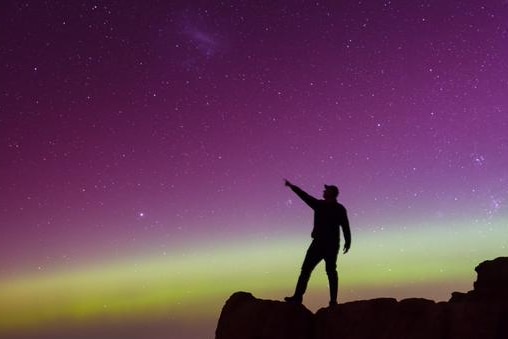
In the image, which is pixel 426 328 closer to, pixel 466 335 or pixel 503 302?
pixel 466 335

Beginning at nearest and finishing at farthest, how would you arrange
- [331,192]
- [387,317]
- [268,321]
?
[387,317] → [268,321] → [331,192]

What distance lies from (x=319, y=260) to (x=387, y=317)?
2077mm

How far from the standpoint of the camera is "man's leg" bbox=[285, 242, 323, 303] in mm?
12336

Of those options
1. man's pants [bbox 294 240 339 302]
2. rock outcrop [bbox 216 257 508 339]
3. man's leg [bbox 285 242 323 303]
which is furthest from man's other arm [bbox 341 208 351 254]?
rock outcrop [bbox 216 257 508 339]

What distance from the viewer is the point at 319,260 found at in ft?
41.0

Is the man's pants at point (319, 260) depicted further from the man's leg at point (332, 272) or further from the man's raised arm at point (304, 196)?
the man's raised arm at point (304, 196)

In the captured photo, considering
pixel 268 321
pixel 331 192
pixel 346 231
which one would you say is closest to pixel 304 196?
pixel 331 192

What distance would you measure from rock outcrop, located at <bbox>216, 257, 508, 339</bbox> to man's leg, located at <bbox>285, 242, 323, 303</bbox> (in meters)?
0.27

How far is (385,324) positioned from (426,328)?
79 centimetres

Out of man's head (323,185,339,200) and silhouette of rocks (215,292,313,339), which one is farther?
man's head (323,185,339,200)

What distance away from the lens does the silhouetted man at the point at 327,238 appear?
12.3m

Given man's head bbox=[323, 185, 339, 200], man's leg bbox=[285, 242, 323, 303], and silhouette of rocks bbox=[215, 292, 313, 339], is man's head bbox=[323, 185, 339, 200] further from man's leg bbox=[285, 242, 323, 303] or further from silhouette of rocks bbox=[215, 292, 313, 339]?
silhouette of rocks bbox=[215, 292, 313, 339]

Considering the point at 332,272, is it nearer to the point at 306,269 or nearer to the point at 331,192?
the point at 306,269

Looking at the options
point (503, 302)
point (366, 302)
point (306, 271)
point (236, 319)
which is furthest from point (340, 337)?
point (503, 302)
